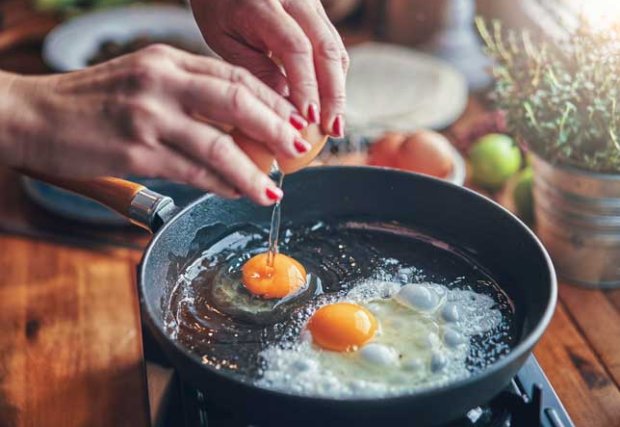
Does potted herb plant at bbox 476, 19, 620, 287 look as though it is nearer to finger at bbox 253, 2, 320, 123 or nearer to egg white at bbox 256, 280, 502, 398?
egg white at bbox 256, 280, 502, 398

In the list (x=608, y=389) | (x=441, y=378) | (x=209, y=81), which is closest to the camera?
(x=209, y=81)

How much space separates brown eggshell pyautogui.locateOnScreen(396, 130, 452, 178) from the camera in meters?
1.66

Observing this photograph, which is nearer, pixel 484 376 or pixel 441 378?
pixel 484 376

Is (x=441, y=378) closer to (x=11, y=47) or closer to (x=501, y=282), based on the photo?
(x=501, y=282)

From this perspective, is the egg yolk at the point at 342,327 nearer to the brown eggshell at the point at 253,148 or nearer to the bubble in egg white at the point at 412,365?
the bubble in egg white at the point at 412,365

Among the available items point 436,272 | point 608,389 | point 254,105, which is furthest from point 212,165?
point 608,389

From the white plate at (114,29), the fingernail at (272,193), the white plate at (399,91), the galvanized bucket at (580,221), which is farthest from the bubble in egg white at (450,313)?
the white plate at (114,29)

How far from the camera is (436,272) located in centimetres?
119

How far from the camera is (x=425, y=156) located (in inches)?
65.5

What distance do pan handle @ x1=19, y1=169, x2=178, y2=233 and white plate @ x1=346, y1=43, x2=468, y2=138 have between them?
2.77 ft

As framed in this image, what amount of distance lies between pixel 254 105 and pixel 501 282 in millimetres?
516

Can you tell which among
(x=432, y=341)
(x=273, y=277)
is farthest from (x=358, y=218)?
(x=432, y=341)

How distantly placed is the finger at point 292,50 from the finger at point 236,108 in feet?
0.37

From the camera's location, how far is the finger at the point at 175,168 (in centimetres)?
83
